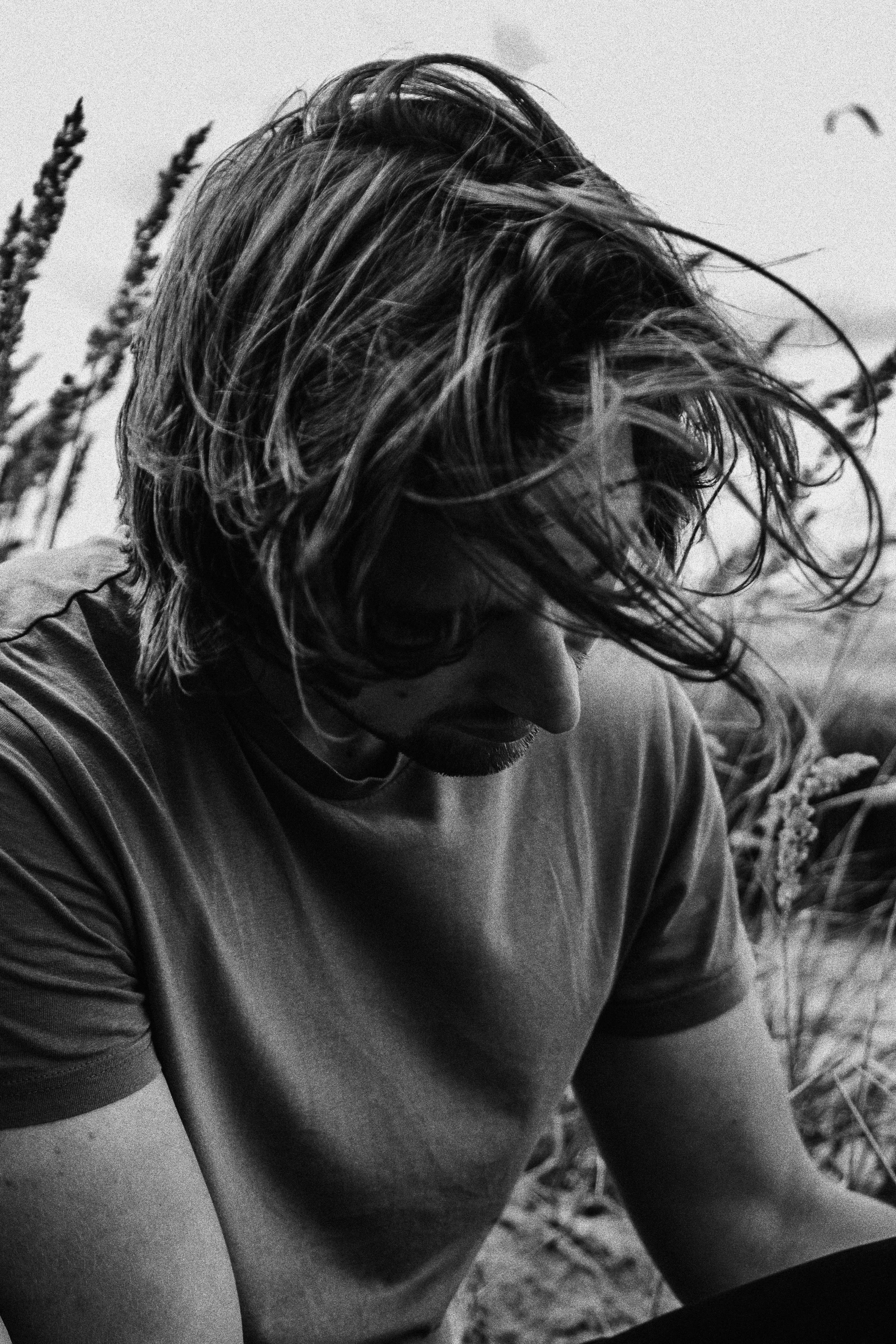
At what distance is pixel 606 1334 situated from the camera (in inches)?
73.0

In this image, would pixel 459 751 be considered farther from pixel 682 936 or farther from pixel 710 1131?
pixel 710 1131

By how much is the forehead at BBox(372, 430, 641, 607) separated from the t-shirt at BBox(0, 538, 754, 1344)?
194mm

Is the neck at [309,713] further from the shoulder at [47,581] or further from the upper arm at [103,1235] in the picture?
the upper arm at [103,1235]

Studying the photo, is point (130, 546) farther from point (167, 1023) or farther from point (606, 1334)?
point (606, 1334)

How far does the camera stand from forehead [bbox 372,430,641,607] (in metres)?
1.01

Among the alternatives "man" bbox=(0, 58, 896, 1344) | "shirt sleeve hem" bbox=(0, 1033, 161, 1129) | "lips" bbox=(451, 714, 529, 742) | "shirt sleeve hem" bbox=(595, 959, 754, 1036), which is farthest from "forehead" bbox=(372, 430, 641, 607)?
"shirt sleeve hem" bbox=(595, 959, 754, 1036)

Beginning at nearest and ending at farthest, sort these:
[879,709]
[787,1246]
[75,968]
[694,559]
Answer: [75,968]
[787,1246]
[694,559]
[879,709]

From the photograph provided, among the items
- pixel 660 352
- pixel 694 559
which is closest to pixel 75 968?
pixel 660 352

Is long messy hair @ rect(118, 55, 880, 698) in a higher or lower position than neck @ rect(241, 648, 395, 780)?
higher

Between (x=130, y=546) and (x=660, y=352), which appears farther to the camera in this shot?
(x=130, y=546)

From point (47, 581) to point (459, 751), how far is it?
39 cm

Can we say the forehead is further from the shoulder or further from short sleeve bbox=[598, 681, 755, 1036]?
short sleeve bbox=[598, 681, 755, 1036]

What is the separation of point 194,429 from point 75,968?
0.45 metres

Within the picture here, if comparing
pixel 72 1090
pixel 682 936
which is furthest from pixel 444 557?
pixel 682 936
